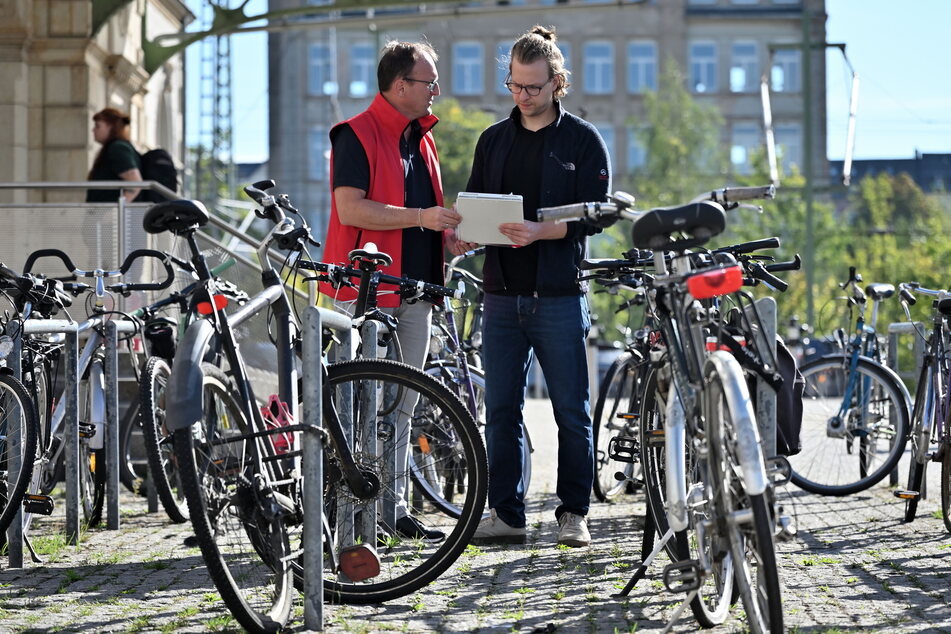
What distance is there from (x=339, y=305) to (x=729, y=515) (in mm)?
2932

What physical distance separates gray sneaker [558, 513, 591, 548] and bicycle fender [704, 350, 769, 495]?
268cm

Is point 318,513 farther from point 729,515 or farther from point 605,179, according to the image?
point 605,179

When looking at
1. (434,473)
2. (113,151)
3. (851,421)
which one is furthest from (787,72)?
(434,473)

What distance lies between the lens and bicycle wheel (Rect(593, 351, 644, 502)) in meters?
8.57

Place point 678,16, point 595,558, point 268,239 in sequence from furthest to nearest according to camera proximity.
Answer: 1. point 678,16
2. point 595,558
3. point 268,239

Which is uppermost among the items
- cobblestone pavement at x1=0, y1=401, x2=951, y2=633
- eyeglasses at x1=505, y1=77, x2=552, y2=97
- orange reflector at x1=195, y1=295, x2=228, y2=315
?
eyeglasses at x1=505, y1=77, x2=552, y2=97

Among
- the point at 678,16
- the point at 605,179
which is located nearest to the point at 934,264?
the point at 678,16

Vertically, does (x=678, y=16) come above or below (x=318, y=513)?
above

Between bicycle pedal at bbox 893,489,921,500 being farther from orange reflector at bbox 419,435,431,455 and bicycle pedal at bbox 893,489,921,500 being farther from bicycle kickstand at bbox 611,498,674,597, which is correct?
orange reflector at bbox 419,435,431,455

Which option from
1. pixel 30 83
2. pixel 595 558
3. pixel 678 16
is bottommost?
pixel 595 558

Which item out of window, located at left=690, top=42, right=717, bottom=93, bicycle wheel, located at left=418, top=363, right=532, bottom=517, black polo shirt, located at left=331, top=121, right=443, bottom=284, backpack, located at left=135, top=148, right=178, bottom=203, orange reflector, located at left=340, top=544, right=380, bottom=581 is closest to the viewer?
orange reflector, located at left=340, top=544, right=380, bottom=581

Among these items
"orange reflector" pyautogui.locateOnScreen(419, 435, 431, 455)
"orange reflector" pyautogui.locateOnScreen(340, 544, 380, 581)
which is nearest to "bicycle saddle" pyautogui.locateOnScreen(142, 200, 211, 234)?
"orange reflector" pyautogui.locateOnScreen(340, 544, 380, 581)

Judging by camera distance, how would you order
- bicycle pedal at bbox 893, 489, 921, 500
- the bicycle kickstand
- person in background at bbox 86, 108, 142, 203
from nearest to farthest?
the bicycle kickstand, bicycle pedal at bbox 893, 489, 921, 500, person in background at bbox 86, 108, 142, 203

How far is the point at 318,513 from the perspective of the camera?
4902mm
